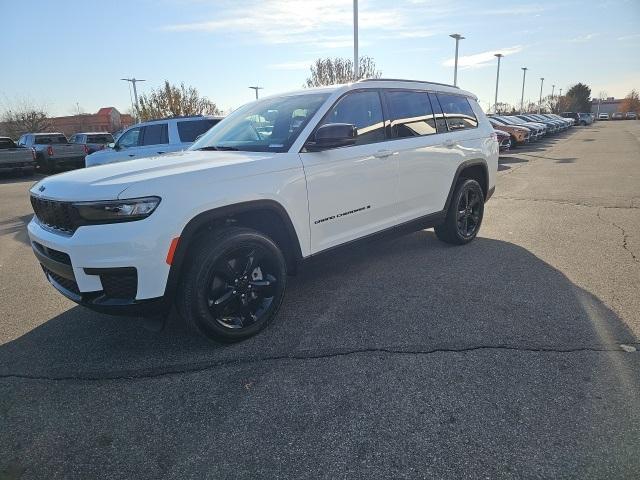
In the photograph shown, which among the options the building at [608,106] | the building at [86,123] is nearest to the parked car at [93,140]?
the building at [86,123]

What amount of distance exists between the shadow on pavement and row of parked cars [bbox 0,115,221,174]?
4633mm

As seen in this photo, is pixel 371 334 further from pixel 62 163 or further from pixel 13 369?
pixel 62 163

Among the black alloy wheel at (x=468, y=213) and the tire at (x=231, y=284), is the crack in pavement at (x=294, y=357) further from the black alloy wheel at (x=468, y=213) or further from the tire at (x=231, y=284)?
the black alloy wheel at (x=468, y=213)

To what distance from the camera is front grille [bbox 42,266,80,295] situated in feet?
9.70

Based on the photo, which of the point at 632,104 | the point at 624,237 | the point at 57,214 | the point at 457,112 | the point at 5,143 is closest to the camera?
the point at 57,214

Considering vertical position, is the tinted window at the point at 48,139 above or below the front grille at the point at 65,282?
above

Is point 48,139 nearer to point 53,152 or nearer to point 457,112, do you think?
point 53,152

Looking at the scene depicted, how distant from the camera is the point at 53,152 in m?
18.5

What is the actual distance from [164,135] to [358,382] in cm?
884

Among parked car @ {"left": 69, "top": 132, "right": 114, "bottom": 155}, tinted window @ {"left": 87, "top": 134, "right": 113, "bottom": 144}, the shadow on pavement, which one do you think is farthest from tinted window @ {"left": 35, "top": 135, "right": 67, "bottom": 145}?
the shadow on pavement

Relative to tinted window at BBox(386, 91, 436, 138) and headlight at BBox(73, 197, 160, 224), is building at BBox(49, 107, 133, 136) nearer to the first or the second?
tinted window at BBox(386, 91, 436, 138)

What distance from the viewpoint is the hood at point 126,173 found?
9.10ft

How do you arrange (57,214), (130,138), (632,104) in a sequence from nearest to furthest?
(57,214)
(130,138)
(632,104)

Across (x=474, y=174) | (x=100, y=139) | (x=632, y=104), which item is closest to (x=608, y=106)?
(x=632, y=104)
